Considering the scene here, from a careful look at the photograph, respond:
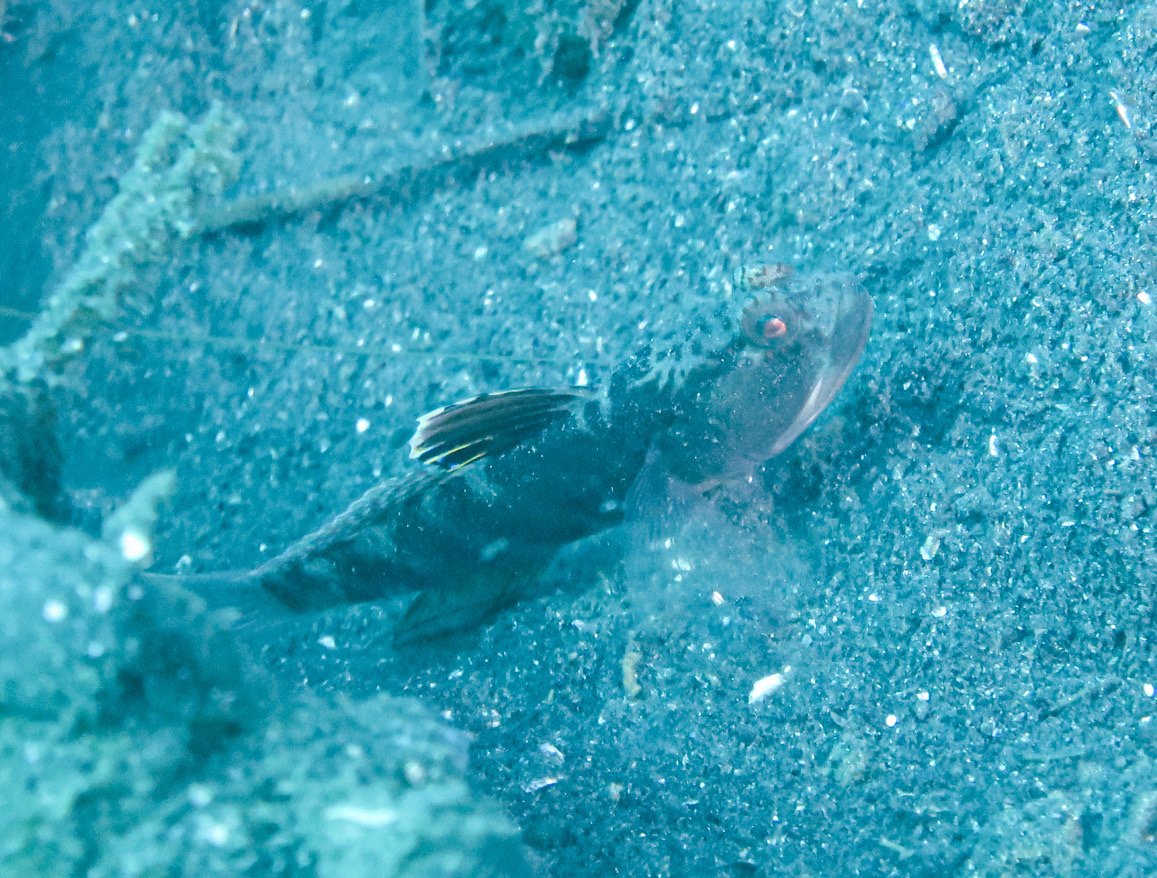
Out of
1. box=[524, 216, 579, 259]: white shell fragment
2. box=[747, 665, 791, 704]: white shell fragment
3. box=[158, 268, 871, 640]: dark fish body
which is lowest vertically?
box=[747, 665, 791, 704]: white shell fragment

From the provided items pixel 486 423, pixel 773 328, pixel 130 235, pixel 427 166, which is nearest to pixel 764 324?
pixel 773 328

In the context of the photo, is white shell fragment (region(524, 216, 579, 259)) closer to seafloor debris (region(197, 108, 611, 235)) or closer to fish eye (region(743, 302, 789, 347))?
seafloor debris (region(197, 108, 611, 235))

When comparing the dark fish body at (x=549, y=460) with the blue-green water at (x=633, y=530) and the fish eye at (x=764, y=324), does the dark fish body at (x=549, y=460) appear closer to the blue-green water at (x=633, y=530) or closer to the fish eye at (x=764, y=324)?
the fish eye at (x=764, y=324)

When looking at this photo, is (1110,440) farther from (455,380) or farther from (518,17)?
(518,17)

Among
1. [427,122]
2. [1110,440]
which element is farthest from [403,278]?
[1110,440]

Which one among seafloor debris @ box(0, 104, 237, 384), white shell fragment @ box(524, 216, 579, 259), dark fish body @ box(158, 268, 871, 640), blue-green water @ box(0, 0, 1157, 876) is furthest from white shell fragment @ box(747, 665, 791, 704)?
seafloor debris @ box(0, 104, 237, 384)

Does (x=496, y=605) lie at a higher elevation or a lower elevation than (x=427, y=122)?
lower
